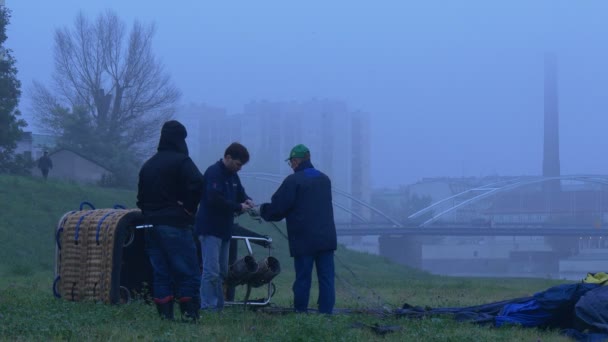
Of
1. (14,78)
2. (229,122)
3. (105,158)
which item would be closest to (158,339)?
(14,78)

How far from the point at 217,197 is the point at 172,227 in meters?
1.07

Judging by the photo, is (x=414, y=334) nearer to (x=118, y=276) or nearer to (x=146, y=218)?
(x=146, y=218)

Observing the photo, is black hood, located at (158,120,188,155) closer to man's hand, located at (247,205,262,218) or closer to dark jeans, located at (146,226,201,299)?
dark jeans, located at (146,226,201,299)

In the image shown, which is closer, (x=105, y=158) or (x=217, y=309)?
(x=217, y=309)

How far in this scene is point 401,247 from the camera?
141ft

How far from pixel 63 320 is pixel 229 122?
5469 cm

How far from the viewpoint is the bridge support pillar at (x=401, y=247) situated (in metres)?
42.2

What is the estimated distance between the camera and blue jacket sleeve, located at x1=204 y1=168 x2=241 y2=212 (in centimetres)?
800

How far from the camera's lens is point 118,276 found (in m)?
8.13

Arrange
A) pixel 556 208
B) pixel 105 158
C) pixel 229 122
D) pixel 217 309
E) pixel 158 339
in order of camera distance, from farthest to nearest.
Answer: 1. pixel 229 122
2. pixel 105 158
3. pixel 556 208
4. pixel 217 309
5. pixel 158 339

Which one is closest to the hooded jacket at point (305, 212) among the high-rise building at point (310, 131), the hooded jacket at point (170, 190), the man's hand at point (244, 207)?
the man's hand at point (244, 207)

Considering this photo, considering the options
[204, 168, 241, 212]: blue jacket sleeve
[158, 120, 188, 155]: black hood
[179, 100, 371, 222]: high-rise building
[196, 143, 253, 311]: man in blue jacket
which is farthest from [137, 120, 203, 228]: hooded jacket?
[179, 100, 371, 222]: high-rise building

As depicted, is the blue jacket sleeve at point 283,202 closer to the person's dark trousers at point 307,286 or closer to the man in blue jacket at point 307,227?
the man in blue jacket at point 307,227

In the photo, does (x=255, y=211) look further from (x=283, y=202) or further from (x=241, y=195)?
(x=283, y=202)
